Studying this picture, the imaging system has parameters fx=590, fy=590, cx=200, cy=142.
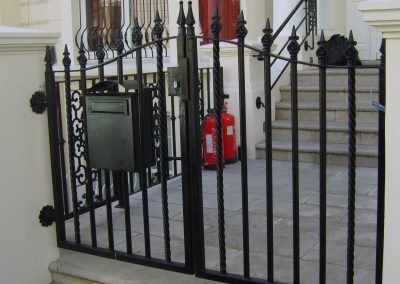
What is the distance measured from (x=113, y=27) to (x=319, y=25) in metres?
3.10

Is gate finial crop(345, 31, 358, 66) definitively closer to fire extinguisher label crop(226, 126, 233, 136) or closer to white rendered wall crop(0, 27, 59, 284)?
white rendered wall crop(0, 27, 59, 284)

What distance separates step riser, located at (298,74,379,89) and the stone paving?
1427 millimetres

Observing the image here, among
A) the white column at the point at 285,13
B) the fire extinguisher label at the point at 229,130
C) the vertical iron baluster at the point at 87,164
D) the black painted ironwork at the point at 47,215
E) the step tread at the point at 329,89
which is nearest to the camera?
the vertical iron baluster at the point at 87,164

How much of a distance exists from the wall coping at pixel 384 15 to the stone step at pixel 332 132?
369cm

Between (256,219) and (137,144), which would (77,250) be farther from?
(256,219)

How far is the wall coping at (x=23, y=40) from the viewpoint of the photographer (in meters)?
3.32

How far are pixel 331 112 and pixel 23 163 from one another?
380 centimetres

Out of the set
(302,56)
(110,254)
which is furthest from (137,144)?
(302,56)

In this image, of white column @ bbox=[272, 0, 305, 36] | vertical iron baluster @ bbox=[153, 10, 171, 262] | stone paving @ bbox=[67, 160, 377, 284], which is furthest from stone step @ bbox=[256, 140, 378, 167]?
vertical iron baluster @ bbox=[153, 10, 171, 262]

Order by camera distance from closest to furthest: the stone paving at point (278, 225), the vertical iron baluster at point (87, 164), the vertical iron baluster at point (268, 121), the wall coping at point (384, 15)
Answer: the wall coping at point (384, 15)
the vertical iron baluster at point (268, 121)
the stone paving at point (278, 225)
the vertical iron baluster at point (87, 164)

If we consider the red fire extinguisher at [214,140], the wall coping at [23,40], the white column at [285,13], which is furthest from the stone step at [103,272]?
the white column at [285,13]

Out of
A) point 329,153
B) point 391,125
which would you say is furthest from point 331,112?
point 391,125

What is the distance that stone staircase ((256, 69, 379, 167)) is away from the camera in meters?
5.88

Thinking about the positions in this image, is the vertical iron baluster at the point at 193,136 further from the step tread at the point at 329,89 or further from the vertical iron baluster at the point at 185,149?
the step tread at the point at 329,89
